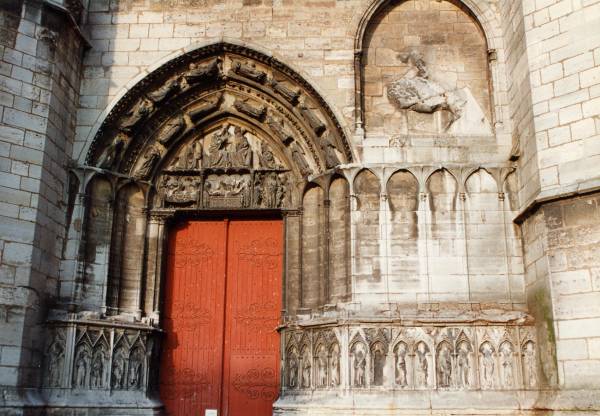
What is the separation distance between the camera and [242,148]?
870 centimetres

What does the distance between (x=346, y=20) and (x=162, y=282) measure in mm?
3980

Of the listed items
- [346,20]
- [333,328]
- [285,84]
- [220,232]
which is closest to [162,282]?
[220,232]

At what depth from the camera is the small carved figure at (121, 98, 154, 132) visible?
827 cm

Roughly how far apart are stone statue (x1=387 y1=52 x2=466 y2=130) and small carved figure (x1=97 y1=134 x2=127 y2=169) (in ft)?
11.0

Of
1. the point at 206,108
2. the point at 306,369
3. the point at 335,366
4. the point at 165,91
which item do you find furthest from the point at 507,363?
the point at 165,91

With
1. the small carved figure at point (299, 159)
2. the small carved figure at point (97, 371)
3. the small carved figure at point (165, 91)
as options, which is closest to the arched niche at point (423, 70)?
the small carved figure at point (299, 159)

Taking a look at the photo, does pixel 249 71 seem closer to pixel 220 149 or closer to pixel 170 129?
pixel 220 149

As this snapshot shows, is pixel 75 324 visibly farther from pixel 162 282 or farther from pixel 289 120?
pixel 289 120

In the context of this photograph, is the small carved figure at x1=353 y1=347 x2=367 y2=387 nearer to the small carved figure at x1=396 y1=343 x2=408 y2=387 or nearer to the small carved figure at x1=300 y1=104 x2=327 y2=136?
the small carved figure at x1=396 y1=343 x2=408 y2=387

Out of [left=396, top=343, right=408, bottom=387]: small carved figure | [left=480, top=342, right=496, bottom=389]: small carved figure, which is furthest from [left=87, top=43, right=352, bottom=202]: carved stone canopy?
[left=480, top=342, right=496, bottom=389]: small carved figure

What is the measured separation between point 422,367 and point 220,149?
12.3ft

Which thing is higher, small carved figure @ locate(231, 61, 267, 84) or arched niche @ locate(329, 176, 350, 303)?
small carved figure @ locate(231, 61, 267, 84)

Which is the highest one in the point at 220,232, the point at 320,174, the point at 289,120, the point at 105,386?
the point at 289,120

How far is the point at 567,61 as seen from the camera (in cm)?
691
